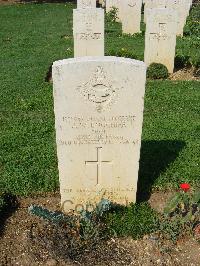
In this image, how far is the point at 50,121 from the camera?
7.91 metres

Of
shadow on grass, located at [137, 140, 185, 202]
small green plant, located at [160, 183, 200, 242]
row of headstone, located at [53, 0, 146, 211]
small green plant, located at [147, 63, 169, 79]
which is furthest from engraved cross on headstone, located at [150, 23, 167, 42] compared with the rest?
small green plant, located at [160, 183, 200, 242]

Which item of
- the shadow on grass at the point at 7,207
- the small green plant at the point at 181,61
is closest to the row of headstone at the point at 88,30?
the small green plant at the point at 181,61

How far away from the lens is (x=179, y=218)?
475 centimetres

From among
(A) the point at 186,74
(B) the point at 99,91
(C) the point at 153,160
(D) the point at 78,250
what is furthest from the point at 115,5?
(D) the point at 78,250

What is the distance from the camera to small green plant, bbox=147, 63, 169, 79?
10.8 meters

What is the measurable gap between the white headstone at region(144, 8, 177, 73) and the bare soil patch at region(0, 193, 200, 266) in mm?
7422

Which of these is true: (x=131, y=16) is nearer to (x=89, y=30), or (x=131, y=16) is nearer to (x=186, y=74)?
(x=89, y=30)

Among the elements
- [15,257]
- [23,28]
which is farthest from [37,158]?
[23,28]

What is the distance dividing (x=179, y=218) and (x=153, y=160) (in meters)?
1.73

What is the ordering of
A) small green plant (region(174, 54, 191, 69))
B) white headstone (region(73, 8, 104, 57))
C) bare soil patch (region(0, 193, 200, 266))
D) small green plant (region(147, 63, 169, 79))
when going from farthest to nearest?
small green plant (region(174, 54, 191, 69)) < white headstone (region(73, 8, 104, 57)) < small green plant (region(147, 63, 169, 79)) < bare soil patch (region(0, 193, 200, 266))

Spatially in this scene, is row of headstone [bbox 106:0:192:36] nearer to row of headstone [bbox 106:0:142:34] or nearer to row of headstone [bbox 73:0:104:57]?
row of headstone [bbox 106:0:142:34]

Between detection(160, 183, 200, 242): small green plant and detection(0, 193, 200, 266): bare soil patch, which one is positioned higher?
detection(160, 183, 200, 242): small green plant

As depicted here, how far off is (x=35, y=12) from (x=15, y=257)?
1949 centimetres

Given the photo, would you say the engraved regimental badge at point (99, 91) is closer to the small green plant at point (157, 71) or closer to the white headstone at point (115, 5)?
the small green plant at point (157, 71)
